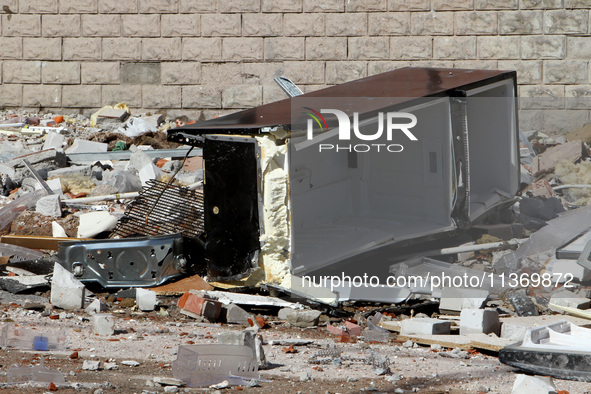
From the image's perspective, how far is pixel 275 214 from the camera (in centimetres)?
512

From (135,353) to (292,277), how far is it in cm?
141

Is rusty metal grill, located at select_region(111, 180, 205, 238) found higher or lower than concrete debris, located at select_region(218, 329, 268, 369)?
higher

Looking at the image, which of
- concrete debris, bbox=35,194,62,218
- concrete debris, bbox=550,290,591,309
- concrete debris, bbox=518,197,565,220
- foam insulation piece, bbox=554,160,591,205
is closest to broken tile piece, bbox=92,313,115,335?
concrete debris, bbox=550,290,591,309

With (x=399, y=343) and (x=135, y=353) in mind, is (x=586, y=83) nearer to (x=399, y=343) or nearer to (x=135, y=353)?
(x=399, y=343)

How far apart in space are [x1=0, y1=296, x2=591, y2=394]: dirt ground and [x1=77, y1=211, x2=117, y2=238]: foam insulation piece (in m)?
1.61

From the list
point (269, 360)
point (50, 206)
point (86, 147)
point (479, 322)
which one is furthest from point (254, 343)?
point (86, 147)

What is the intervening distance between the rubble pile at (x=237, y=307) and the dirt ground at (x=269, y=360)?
14mm

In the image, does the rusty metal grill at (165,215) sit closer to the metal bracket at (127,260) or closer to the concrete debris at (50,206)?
the metal bracket at (127,260)

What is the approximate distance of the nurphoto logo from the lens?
5289mm

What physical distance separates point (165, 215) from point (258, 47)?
5.28 metres

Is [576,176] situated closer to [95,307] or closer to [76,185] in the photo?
[76,185]

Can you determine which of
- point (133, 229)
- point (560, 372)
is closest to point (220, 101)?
point (133, 229)

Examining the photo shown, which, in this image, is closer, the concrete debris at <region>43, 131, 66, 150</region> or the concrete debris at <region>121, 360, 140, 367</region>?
the concrete debris at <region>121, 360, 140, 367</region>

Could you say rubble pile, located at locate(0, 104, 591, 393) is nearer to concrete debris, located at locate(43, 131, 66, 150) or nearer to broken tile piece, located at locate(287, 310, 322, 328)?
broken tile piece, located at locate(287, 310, 322, 328)
